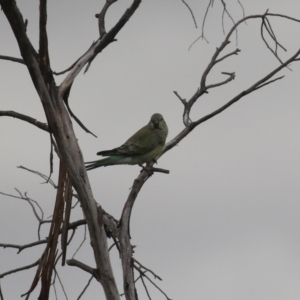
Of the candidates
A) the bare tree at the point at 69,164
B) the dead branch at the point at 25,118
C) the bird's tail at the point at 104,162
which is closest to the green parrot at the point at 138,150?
the bird's tail at the point at 104,162

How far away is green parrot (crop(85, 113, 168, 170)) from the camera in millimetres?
9188

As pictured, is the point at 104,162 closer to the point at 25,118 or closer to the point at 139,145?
the point at 139,145

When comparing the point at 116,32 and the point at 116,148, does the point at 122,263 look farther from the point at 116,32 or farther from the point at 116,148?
the point at 116,148

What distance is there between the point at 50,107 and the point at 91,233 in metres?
0.82

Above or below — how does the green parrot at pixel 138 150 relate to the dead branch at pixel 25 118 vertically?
above

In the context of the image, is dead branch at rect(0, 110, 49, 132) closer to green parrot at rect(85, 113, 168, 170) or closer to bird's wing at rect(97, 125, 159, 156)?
green parrot at rect(85, 113, 168, 170)

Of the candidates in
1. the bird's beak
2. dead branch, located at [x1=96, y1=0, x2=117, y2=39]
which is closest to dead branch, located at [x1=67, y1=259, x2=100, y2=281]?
dead branch, located at [x1=96, y1=0, x2=117, y2=39]

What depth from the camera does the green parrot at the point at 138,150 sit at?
919 cm

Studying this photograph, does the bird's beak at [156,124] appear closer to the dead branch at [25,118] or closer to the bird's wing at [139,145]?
the bird's wing at [139,145]

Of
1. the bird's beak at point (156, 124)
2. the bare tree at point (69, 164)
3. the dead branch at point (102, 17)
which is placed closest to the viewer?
the bare tree at point (69, 164)

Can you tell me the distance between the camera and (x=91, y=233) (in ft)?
12.1

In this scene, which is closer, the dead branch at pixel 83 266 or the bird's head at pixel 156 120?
the dead branch at pixel 83 266

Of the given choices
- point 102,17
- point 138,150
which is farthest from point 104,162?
point 102,17

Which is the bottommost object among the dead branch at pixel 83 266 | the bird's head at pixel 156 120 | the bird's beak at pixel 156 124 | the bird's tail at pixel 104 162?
the dead branch at pixel 83 266
